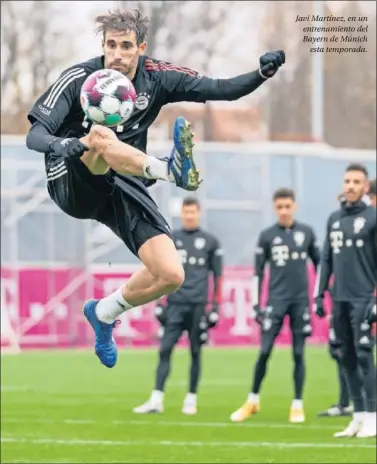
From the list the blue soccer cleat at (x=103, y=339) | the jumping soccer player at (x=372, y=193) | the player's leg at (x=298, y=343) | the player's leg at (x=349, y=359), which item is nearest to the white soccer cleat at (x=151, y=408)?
the player's leg at (x=298, y=343)

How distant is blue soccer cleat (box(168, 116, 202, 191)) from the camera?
8.40 meters

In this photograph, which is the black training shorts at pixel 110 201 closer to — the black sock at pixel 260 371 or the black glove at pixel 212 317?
the black sock at pixel 260 371

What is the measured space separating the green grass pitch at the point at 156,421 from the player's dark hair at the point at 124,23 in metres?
4.69

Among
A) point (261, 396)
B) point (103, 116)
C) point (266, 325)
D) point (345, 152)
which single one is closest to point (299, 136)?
point (345, 152)

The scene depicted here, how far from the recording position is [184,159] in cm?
843

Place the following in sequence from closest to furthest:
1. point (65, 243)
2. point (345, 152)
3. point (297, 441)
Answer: point (297, 441), point (65, 243), point (345, 152)

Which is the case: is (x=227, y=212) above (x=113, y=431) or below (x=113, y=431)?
above

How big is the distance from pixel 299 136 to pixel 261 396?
49.1 feet

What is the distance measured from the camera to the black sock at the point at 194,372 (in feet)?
52.5

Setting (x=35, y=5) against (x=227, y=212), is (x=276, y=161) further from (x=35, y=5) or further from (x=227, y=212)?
(x=35, y=5)

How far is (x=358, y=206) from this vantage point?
45.2ft

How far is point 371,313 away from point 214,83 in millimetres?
4821

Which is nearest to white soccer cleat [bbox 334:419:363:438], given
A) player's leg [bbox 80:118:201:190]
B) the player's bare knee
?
the player's bare knee

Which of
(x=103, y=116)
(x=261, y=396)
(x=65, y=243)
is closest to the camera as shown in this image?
(x=103, y=116)
